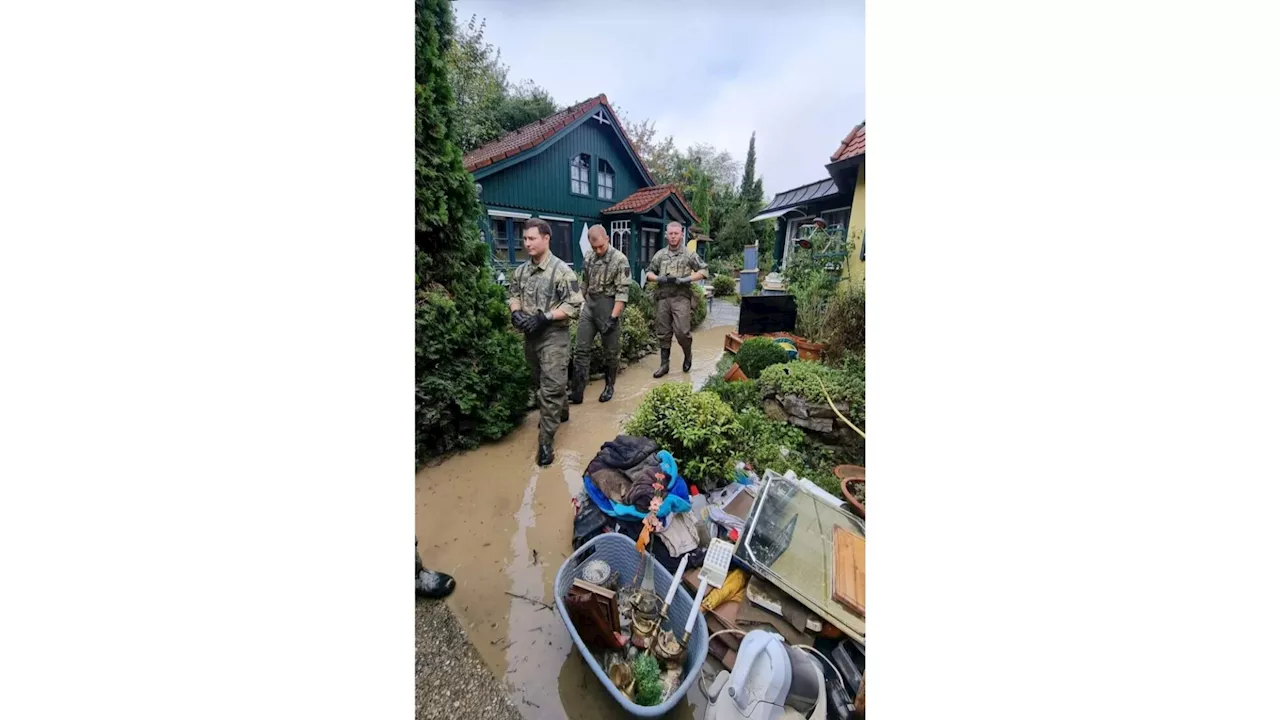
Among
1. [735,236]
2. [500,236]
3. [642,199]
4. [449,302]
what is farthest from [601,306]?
[735,236]

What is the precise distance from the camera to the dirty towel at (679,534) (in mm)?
1803

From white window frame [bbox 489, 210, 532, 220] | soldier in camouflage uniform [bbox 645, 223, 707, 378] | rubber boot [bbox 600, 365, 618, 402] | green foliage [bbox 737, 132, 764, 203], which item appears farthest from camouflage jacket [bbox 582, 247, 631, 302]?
green foliage [bbox 737, 132, 764, 203]

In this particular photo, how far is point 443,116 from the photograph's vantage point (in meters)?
2.45

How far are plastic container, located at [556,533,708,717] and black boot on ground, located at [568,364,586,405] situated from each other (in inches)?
82.9

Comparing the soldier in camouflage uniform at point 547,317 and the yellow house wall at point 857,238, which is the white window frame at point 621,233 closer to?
the yellow house wall at point 857,238

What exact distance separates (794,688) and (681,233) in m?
4.17

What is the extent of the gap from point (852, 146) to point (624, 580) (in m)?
4.22

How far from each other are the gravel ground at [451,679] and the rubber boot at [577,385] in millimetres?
2262

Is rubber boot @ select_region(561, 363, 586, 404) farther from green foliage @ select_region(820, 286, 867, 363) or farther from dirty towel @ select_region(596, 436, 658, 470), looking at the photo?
green foliage @ select_region(820, 286, 867, 363)

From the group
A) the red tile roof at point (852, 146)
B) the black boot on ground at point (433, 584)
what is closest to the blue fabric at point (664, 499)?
the black boot on ground at point (433, 584)

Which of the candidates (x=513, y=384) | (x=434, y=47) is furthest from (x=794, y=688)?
(x=434, y=47)

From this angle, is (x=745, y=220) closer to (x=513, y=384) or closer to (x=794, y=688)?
(x=513, y=384)

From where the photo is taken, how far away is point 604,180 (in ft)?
20.9

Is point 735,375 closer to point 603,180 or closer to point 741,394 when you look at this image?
point 741,394
